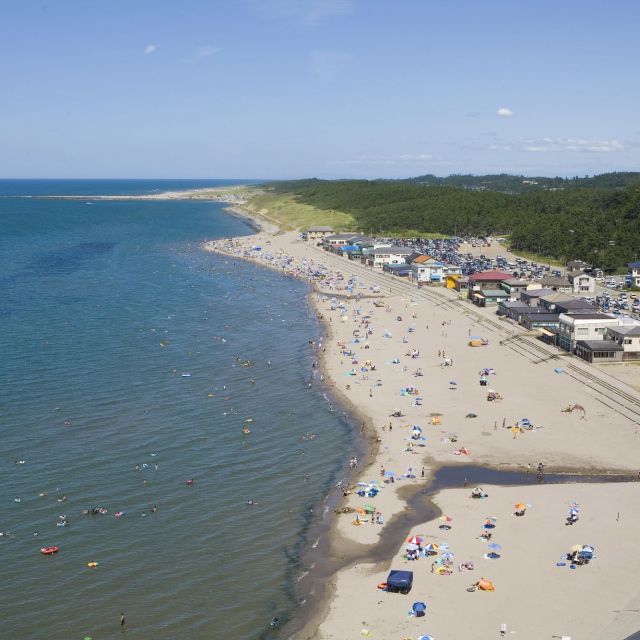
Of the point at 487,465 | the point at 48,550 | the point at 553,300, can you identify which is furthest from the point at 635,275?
the point at 48,550

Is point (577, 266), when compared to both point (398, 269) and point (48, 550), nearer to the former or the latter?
point (398, 269)

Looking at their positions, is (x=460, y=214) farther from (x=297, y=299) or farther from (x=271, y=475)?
(x=271, y=475)

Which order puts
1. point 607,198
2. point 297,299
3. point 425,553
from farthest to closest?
point 607,198 → point 297,299 → point 425,553

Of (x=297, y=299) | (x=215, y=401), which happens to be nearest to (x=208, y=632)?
(x=215, y=401)

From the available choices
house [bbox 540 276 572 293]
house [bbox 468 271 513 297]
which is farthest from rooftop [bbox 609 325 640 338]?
house [bbox 468 271 513 297]

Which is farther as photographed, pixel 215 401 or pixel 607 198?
pixel 607 198

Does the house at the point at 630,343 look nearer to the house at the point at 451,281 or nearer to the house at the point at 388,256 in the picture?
the house at the point at 451,281
